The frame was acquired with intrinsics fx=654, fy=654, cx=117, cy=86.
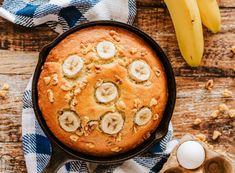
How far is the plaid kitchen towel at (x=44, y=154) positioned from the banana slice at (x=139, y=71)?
0.80 feet

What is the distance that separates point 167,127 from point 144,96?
0.11 m

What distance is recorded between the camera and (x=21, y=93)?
1730 millimetres

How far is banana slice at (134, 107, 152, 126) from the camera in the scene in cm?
152

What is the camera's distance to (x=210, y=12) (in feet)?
5.55

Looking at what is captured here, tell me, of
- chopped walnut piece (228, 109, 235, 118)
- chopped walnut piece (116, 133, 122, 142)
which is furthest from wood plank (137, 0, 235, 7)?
chopped walnut piece (116, 133, 122, 142)

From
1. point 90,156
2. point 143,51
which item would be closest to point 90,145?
point 90,156

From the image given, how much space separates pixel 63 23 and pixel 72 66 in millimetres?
238

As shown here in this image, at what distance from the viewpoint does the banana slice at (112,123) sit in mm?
1498

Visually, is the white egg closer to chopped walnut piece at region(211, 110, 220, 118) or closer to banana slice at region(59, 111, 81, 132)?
chopped walnut piece at region(211, 110, 220, 118)

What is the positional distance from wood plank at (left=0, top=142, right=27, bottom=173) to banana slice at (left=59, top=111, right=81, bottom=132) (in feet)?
0.82

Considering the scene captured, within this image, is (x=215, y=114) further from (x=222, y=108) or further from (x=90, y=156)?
(x=90, y=156)

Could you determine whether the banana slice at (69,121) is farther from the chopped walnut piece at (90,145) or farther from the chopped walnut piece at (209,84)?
the chopped walnut piece at (209,84)

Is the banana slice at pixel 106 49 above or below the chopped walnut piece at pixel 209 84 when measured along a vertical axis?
above

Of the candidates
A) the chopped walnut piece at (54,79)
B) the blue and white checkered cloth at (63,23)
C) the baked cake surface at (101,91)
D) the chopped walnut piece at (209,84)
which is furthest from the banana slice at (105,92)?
the chopped walnut piece at (209,84)
